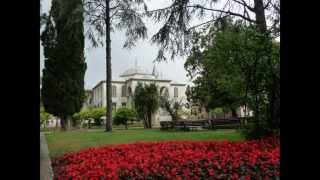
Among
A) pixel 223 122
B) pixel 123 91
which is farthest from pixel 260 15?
pixel 123 91

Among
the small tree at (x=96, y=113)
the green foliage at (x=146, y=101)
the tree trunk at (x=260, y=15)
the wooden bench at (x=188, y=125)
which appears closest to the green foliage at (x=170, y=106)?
the green foliage at (x=146, y=101)

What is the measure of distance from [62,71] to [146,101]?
619 cm

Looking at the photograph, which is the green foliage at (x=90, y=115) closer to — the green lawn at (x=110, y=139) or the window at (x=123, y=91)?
the window at (x=123, y=91)

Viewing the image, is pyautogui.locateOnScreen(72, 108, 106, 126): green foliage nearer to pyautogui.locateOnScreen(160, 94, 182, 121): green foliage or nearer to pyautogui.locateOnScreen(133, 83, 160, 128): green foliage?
pyautogui.locateOnScreen(133, 83, 160, 128): green foliage

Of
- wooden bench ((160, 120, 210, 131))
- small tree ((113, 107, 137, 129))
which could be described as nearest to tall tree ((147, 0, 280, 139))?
wooden bench ((160, 120, 210, 131))

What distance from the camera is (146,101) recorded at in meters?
23.1

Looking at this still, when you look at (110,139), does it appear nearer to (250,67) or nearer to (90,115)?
(250,67)

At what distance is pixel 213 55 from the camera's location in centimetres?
1030

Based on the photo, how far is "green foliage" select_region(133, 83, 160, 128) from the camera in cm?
2311

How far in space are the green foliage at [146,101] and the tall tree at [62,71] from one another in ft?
15.6
